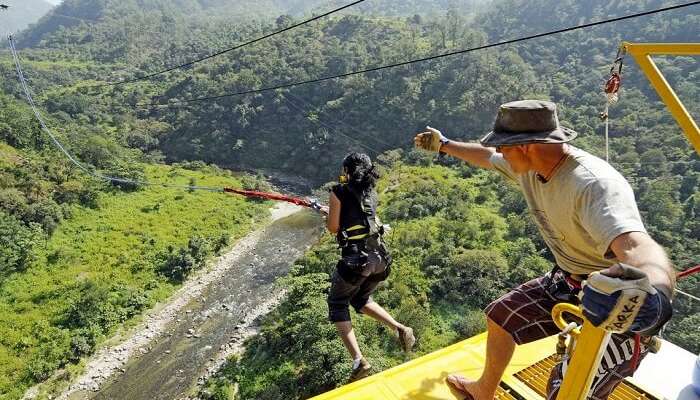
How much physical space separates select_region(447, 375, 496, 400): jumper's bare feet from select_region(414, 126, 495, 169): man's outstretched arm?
135 centimetres

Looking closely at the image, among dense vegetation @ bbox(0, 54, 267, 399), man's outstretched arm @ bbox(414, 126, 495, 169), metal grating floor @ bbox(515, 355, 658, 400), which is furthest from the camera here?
dense vegetation @ bbox(0, 54, 267, 399)

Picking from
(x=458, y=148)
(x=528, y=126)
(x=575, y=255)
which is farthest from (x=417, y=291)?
(x=528, y=126)

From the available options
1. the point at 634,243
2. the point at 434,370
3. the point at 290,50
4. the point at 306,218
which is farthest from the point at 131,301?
the point at 290,50

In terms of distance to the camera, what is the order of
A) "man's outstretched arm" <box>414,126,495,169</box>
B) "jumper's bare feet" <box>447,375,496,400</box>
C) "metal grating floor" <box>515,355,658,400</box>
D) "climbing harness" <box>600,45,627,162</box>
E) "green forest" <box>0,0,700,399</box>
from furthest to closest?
1. "green forest" <box>0,0,700,399</box>
2. "climbing harness" <box>600,45,627,162</box>
3. "metal grating floor" <box>515,355,658,400</box>
4. "man's outstretched arm" <box>414,126,495,169</box>
5. "jumper's bare feet" <box>447,375,496,400</box>

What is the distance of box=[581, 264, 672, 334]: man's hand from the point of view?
1067mm

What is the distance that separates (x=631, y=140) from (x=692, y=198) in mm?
11137

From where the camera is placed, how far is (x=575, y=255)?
6.38 ft

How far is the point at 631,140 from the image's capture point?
3456 centimetres

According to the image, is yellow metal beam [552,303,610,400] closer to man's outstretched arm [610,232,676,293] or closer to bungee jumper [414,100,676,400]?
bungee jumper [414,100,676,400]

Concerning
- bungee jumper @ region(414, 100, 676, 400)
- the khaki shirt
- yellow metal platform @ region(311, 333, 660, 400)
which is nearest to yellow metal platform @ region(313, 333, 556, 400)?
yellow metal platform @ region(311, 333, 660, 400)

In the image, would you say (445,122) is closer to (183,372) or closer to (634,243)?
(183,372)

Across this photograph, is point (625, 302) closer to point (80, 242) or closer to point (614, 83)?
point (614, 83)

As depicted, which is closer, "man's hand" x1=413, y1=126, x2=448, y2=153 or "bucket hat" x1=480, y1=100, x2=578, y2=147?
"bucket hat" x1=480, y1=100, x2=578, y2=147

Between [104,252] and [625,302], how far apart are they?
2501 cm
